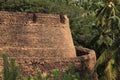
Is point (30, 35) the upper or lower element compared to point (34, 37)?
upper

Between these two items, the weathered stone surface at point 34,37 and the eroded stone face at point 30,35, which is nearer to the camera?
the weathered stone surface at point 34,37

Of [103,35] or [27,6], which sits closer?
[103,35]

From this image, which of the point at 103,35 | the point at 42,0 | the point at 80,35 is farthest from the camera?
the point at 42,0

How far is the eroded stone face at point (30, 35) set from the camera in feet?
62.4

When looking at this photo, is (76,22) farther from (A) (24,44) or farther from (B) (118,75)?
(B) (118,75)

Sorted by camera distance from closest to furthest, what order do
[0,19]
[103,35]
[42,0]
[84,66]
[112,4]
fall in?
1. [84,66]
2. [0,19]
3. [112,4]
4. [103,35]
5. [42,0]

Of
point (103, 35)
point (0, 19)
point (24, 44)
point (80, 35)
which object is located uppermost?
point (0, 19)

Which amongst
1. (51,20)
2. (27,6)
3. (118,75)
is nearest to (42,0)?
(27,6)

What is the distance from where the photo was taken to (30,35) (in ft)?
63.9

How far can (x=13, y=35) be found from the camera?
1933cm

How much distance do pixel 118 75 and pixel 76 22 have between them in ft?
77.1

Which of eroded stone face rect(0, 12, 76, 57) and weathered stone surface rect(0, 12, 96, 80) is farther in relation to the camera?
Answer: eroded stone face rect(0, 12, 76, 57)

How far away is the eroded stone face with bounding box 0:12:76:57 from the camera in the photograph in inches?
749

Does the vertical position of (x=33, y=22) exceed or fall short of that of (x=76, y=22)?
it exceeds it
